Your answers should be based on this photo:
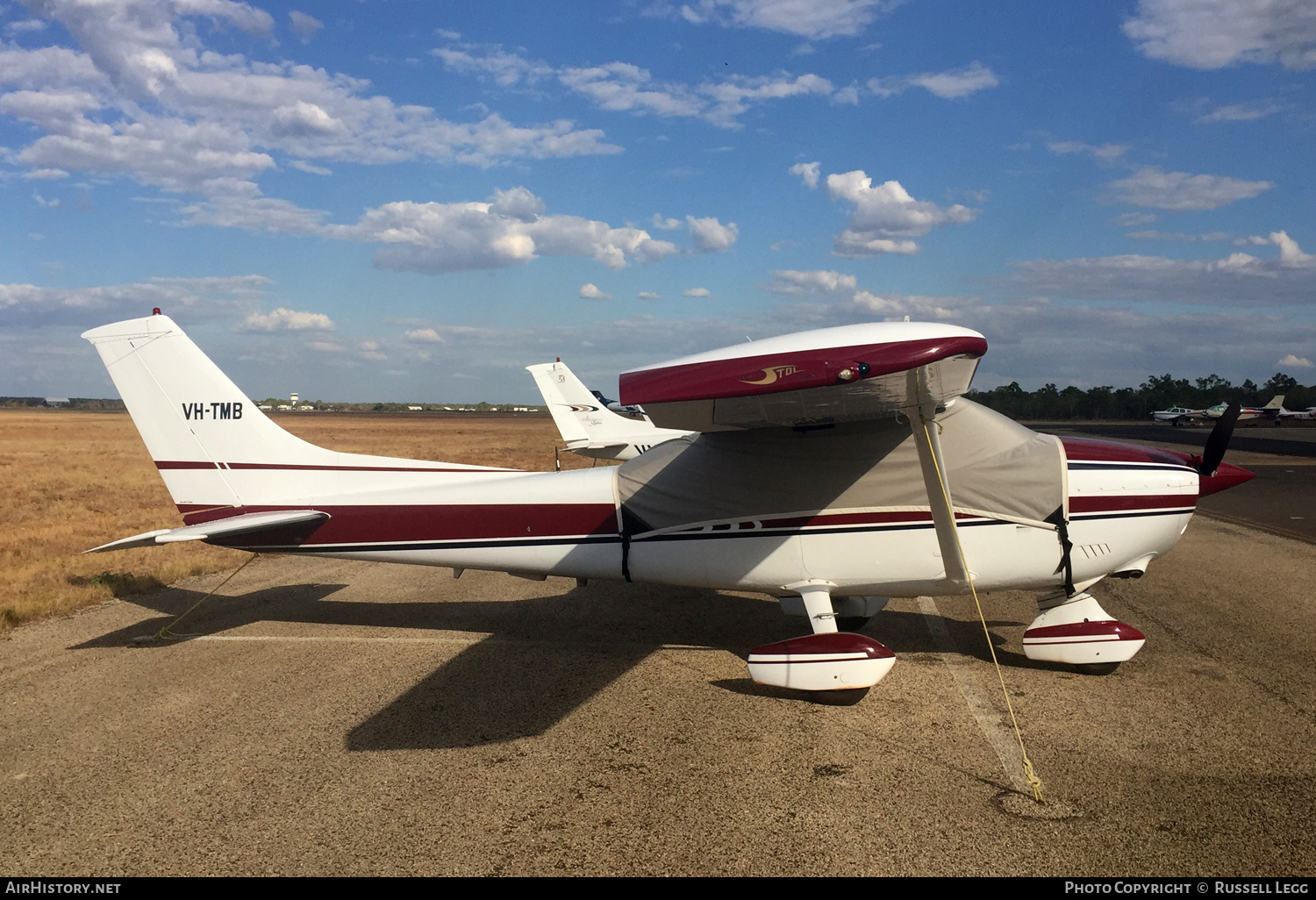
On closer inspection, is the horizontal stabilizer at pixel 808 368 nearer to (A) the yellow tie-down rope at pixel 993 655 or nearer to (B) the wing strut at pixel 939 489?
(B) the wing strut at pixel 939 489

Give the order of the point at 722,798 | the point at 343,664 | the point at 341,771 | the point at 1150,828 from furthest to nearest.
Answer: the point at 343,664
the point at 341,771
the point at 722,798
the point at 1150,828

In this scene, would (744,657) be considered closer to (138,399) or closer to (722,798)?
(722,798)

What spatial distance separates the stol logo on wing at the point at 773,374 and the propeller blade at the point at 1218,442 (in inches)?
180

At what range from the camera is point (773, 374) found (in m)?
3.69

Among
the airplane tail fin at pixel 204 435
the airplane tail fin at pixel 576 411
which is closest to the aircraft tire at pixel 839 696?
the airplane tail fin at pixel 204 435

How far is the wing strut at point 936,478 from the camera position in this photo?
204 inches

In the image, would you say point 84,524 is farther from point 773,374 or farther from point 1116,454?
point 1116,454

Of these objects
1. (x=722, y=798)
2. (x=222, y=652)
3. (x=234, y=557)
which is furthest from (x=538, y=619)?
(x=234, y=557)

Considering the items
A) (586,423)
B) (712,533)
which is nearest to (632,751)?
(712,533)

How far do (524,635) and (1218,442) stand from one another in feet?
20.2

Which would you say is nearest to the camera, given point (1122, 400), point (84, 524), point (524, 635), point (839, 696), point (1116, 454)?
point (839, 696)

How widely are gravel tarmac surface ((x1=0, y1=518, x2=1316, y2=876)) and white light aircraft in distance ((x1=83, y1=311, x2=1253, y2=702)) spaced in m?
0.66

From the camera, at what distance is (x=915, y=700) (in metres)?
5.58
